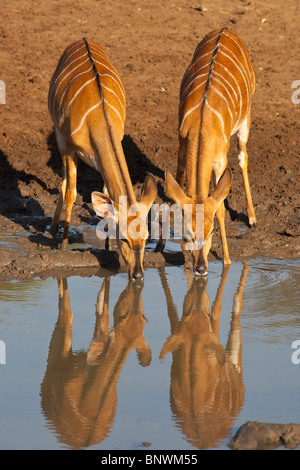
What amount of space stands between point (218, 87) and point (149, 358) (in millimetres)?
3301

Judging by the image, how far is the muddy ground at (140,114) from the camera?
7.34 meters

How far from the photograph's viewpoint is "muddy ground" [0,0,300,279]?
7340 mm

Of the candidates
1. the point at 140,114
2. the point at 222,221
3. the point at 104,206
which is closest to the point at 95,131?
the point at 104,206

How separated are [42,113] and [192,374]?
620cm

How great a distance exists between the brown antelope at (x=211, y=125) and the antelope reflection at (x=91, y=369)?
3.06 ft

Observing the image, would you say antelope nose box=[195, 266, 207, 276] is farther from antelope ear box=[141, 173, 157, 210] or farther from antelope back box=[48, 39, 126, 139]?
antelope back box=[48, 39, 126, 139]

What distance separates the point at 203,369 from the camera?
4.63m

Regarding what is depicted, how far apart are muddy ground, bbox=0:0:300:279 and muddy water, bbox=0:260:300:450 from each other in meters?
0.68

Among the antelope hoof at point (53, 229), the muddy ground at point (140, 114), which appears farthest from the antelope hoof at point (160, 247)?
the antelope hoof at point (53, 229)

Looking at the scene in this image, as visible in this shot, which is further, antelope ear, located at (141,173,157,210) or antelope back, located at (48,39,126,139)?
antelope back, located at (48,39,126,139)

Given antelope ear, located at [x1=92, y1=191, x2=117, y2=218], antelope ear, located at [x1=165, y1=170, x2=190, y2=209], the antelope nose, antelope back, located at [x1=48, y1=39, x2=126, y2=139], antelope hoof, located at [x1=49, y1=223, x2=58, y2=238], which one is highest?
antelope back, located at [x1=48, y1=39, x2=126, y2=139]

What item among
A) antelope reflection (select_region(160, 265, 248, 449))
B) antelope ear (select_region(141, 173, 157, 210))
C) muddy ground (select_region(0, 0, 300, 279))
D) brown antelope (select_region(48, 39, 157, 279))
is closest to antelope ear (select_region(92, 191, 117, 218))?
brown antelope (select_region(48, 39, 157, 279))

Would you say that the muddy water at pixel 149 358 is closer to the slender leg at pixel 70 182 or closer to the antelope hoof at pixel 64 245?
the antelope hoof at pixel 64 245
